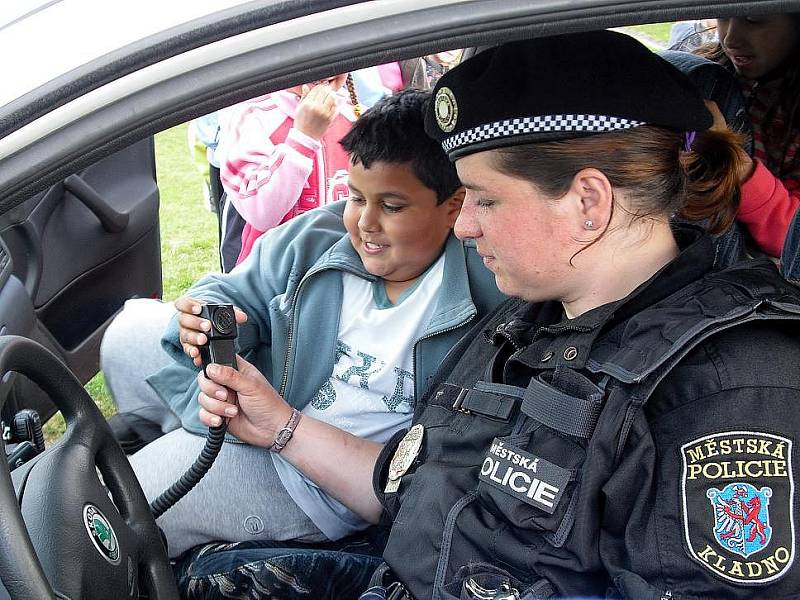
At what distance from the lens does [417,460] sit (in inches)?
64.1

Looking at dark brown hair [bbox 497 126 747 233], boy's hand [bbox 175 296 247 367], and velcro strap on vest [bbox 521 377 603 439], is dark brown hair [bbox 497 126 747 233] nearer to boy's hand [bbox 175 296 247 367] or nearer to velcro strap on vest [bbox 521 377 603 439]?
velcro strap on vest [bbox 521 377 603 439]

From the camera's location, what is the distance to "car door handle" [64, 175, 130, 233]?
119 inches

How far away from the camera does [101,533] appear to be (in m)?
1.36

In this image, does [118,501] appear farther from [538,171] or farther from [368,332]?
[538,171]

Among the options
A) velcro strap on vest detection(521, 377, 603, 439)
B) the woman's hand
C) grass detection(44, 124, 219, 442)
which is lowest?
grass detection(44, 124, 219, 442)

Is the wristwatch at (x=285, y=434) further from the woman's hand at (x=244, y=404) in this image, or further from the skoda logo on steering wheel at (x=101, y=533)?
the skoda logo on steering wheel at (x=101, y=533)

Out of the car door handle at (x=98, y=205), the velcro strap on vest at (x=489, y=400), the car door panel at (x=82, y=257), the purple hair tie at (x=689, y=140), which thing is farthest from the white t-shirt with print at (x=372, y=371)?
the car door handle at (x=98, y=205)

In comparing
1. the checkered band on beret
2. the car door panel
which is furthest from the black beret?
the car door panel

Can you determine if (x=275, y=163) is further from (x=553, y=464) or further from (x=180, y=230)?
(x=180, y=230)

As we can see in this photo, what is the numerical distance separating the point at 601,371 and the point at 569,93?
0.41 m

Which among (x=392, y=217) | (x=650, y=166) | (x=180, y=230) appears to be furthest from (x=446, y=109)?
(x=180, y=230)

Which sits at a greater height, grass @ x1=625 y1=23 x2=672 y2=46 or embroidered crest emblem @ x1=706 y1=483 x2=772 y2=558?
grass @ x1=625 y1=23 x2=672 y2=46

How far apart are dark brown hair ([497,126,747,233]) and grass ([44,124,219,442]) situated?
8.89ft

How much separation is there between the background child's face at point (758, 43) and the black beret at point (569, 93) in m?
0.47
